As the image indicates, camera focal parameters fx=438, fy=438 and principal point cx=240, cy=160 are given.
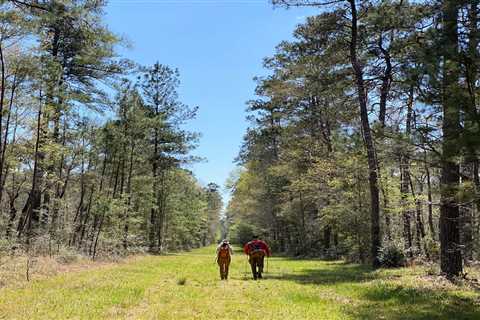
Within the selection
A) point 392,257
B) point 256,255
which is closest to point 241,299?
point 256,255

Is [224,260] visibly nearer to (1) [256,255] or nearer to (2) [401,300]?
(1) [256,255]

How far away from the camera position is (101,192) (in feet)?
87.4

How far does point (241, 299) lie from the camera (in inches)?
437

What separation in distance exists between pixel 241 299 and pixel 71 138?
1909 cm

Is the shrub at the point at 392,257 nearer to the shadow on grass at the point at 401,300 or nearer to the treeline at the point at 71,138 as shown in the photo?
the shadow on grass at the point at 401,300

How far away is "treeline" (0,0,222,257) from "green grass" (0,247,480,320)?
5293mm

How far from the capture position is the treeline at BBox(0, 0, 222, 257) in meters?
14.8

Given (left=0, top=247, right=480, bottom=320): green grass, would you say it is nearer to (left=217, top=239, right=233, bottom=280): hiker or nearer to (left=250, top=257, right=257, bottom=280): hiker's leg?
(left=217, top=239, right=233, bottom=280): hiker

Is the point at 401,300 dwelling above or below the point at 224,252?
below

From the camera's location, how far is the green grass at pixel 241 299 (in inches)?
349

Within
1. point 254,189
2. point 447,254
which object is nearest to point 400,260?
point 447,254

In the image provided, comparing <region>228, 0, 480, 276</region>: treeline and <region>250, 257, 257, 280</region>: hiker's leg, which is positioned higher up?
<region>228, 0, 480, 276</region>: treeline

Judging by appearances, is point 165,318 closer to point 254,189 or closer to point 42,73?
point 42,73

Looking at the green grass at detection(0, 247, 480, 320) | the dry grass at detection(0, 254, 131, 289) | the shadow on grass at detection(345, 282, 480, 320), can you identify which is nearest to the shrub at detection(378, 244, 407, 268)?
the green grass at detection(0, 247, 480, 320)
